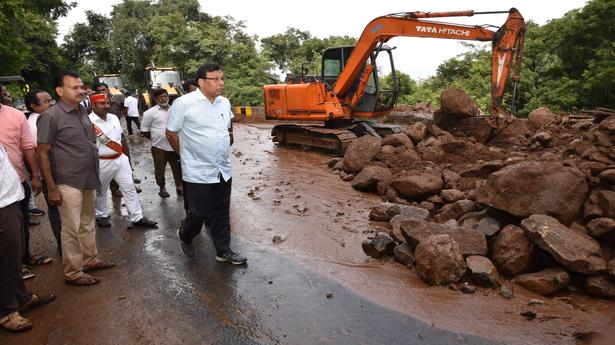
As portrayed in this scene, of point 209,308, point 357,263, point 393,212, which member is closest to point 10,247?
point 209,308

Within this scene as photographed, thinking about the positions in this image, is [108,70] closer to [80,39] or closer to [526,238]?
[80,39]

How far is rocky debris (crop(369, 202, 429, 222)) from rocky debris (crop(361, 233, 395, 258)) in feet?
3.09

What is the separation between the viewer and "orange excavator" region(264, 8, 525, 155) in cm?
834

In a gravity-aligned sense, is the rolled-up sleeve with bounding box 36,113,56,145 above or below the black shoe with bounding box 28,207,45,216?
above

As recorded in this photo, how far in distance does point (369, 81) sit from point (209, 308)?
8.29 metres

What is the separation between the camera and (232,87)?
22.4m

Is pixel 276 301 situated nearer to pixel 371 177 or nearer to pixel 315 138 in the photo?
pixel 371 177

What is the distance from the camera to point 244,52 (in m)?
24.0

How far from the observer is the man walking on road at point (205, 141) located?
3834 mm

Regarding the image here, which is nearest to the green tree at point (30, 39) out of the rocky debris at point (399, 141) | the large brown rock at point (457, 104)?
the rocky debris at point (399, 141)

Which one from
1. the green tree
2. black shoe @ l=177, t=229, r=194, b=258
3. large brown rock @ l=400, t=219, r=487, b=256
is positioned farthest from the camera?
the green tree

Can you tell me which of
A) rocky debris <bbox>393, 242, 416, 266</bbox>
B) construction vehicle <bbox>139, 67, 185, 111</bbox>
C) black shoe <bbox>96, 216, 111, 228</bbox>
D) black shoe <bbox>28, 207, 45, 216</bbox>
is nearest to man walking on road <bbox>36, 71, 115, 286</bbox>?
black shoe <bbox>96, 216, 111, 228</bbox>

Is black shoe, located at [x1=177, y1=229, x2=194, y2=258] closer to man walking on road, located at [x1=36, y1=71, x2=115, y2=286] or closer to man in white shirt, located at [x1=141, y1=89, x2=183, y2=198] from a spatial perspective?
man walking on road, located at [x1=36, y1=71, x2=115, y2=286]

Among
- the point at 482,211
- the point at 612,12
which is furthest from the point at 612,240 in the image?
the point at 612,12
